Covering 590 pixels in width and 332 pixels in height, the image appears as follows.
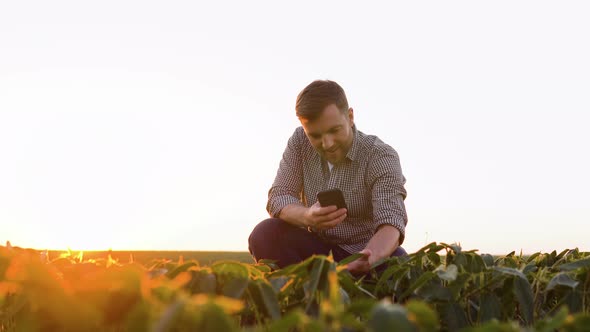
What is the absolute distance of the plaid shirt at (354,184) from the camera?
4207mm

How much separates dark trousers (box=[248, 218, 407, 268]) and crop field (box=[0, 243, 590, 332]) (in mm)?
2317

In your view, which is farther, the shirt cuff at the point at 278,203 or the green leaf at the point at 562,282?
the shirt cuff at the point at 278,203

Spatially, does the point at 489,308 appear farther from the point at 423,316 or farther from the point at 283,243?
the point at 283,243

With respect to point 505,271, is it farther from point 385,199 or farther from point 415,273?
point 385,199

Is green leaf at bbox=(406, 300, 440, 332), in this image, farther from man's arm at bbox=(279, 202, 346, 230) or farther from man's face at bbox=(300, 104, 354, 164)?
man's face at bbox=(300, 104, 354, 164)

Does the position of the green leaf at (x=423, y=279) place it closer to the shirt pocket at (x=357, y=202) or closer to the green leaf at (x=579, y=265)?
the green leaf at (x=579, y=265)

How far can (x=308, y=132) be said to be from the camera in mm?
4652

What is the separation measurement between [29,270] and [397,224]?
128 inches

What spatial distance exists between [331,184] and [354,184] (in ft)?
0.68

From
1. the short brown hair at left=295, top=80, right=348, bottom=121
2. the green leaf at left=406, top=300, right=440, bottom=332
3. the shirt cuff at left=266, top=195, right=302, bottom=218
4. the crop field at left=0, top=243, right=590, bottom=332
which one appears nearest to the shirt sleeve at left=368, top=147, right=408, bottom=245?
the short brown hair at left=295, top=80, right=348, bottom=121

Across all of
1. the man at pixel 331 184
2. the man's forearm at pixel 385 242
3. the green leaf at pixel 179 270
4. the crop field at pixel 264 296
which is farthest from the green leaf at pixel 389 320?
the man at pixel 331 184

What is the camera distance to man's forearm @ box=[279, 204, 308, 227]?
4.27 m

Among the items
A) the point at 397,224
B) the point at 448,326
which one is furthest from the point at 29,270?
the point at 397,224

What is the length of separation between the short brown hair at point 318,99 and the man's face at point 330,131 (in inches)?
1.5
